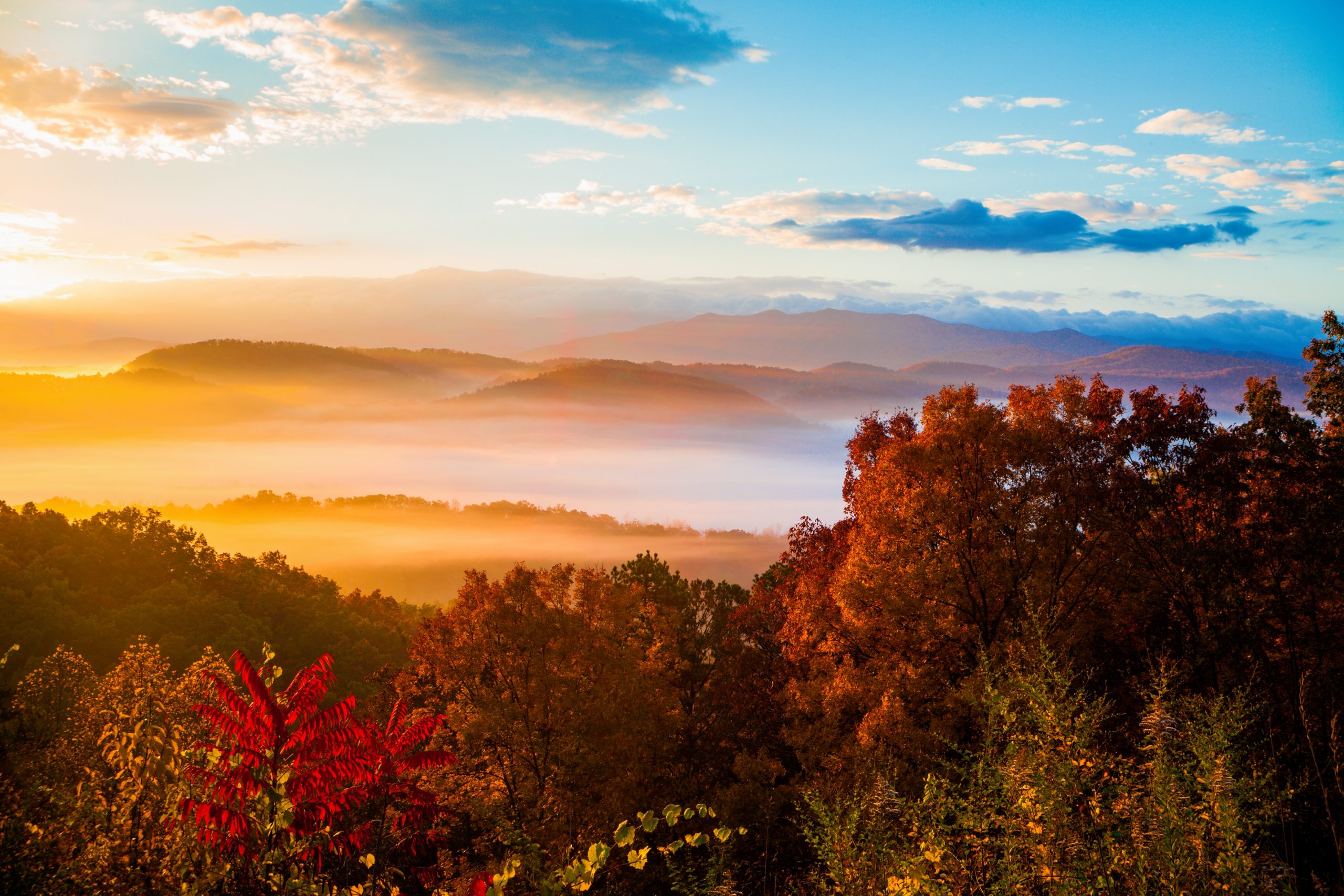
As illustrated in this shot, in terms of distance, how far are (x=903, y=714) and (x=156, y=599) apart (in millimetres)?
48062

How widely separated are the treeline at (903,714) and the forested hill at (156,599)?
21.6 metres

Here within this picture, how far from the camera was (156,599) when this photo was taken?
168 ft

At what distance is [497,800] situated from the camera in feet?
78.2

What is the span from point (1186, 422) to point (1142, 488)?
2.62 metres

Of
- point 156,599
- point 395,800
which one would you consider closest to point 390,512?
point 156,599

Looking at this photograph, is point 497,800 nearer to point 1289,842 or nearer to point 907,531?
point 907,531

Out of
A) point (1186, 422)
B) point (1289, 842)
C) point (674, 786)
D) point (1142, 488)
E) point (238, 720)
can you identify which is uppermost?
point (1186, 422)

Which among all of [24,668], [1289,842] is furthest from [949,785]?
[24,668]

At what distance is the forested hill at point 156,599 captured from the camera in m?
45.0

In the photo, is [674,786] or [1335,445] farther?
[674,786]

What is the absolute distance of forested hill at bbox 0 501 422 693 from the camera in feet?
148

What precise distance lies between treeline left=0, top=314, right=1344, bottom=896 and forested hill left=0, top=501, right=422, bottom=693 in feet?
71.0

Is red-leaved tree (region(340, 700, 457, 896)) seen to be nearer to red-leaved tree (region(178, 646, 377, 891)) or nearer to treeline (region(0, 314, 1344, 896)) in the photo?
treeline (region(0, 314, 1344, 896))

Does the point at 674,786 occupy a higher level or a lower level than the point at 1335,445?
lower
